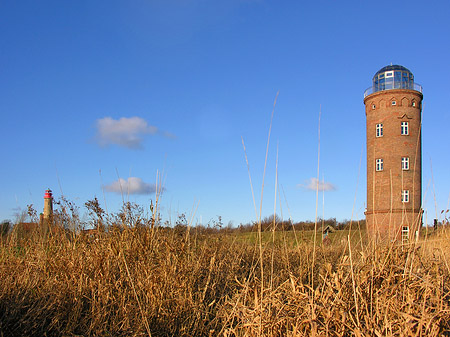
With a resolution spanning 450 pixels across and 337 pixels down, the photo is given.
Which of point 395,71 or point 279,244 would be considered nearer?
point 279,244

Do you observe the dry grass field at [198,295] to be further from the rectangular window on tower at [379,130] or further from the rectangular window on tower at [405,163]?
the rectangular window on tower at [379,130]

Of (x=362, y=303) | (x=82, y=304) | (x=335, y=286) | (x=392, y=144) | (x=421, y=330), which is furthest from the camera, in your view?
(x=392, y=144)

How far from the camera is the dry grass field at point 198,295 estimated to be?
6.35 feet

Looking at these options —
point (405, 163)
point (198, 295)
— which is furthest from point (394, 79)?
point (198, 295)

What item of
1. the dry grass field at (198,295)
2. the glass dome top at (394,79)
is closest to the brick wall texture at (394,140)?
the glass dome top at (394,79)

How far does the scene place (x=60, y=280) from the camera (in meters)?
3.40

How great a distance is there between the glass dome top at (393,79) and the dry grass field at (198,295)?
22.1 meters

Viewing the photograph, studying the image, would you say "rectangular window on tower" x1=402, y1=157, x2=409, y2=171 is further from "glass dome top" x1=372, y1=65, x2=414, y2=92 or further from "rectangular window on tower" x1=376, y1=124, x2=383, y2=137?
"glass dome top" x1=372, y1=65, x2=414, y2=92

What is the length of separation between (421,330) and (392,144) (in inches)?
879

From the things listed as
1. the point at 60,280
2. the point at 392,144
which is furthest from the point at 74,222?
the point at 392,144

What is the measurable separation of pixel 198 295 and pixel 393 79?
23885 millimetres

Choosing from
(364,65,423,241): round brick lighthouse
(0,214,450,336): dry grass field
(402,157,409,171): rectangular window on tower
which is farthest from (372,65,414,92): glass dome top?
(0,214,450,336): dry grass field

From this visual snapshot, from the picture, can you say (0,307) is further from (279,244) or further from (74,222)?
(279,244)

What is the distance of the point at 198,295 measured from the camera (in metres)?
3.07
